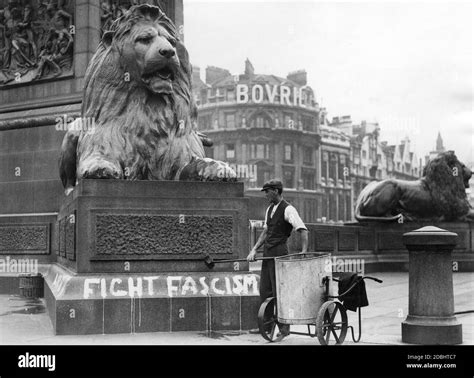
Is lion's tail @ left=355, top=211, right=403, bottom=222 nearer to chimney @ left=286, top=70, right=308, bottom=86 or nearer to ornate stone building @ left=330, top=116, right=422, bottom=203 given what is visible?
chimney @ left=286, top=70, right=308, bottom=86

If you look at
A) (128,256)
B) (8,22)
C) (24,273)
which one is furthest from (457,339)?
(8,22)

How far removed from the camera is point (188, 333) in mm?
8359

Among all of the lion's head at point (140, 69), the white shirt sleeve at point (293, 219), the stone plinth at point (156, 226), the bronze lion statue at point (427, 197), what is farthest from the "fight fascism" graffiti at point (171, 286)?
the bronze lion statue at point (427, 197)

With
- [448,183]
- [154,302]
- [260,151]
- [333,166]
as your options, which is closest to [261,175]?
[260,151]

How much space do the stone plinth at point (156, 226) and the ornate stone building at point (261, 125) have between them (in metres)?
70.6

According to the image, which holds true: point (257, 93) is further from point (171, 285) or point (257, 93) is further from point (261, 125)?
point (171, 285)

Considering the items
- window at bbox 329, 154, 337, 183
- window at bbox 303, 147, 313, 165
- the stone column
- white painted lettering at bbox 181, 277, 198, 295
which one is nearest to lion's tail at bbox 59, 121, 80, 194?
white painted lettering at bbox 181, 277, 198, 295

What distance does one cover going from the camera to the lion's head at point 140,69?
367 inches

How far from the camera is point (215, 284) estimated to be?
880 cm

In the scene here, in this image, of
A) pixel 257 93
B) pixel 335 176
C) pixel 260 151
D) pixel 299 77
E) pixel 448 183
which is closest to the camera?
pixel 448 183

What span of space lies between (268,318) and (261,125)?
253ft

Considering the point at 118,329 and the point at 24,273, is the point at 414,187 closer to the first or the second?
the point at 24,273

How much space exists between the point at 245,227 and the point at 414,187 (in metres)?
10.7

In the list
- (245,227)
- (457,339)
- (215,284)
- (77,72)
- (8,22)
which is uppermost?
(8,22)
